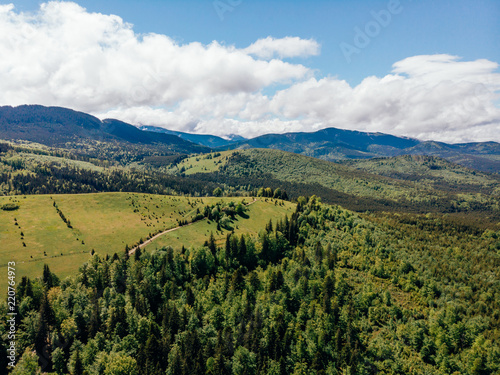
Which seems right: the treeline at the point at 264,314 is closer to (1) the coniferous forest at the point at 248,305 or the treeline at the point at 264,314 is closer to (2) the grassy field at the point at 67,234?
(1) the coniferous forest at the point at 248,305

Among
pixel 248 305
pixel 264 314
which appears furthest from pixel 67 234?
pixel 264 314

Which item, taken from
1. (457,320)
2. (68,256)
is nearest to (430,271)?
(457,320)

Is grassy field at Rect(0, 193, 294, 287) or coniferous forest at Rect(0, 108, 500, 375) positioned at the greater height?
grassy field at Rect(0, 193, 294, 287)

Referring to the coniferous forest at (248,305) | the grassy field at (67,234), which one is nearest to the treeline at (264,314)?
the coniferous forest at (248,305)
